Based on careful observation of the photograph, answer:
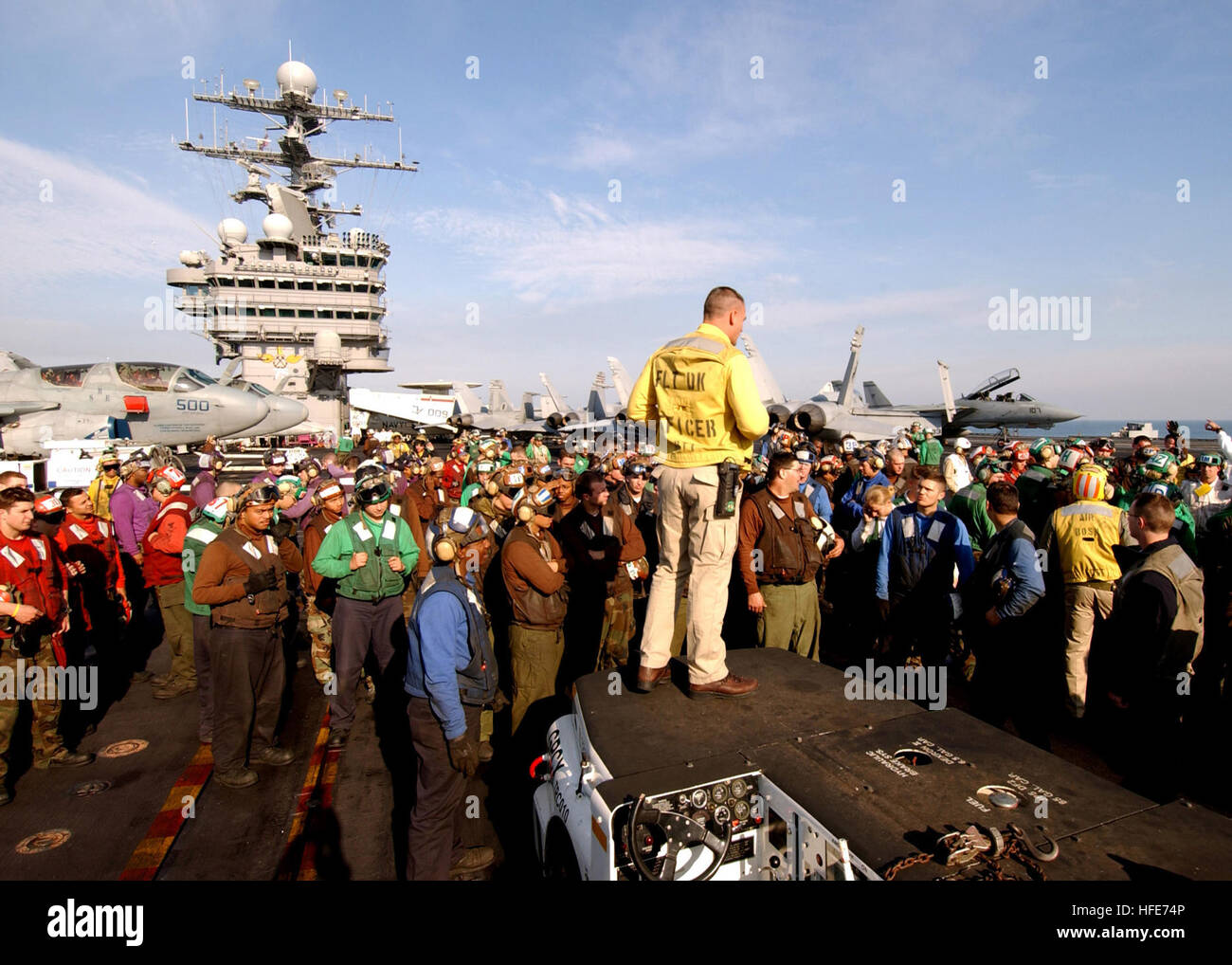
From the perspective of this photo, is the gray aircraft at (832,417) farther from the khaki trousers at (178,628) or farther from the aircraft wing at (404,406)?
the aircraft wing at (404,406)

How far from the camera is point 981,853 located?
1870 mm

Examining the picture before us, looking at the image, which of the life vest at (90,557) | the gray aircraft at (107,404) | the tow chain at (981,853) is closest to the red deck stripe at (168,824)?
the life vest at (90,557)

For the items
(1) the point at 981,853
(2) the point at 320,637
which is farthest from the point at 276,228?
(1) the point at 981,853

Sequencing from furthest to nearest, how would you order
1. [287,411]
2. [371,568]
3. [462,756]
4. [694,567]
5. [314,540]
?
1. [287,411]
2. [314,540]
3. [371,568]
4. [462,756]
5. [694,567]

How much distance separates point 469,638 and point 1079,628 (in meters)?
5.09

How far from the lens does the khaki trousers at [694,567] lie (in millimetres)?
3295

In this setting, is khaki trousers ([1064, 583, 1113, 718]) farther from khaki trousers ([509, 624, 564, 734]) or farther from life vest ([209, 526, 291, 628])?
life vest ([209, 526, 291, 628])

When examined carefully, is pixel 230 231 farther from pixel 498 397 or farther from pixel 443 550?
pixel 443 550

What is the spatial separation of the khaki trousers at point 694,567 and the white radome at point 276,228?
49400 mm

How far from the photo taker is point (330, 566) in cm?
532

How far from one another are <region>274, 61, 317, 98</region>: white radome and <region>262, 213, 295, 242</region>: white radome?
10907mm
